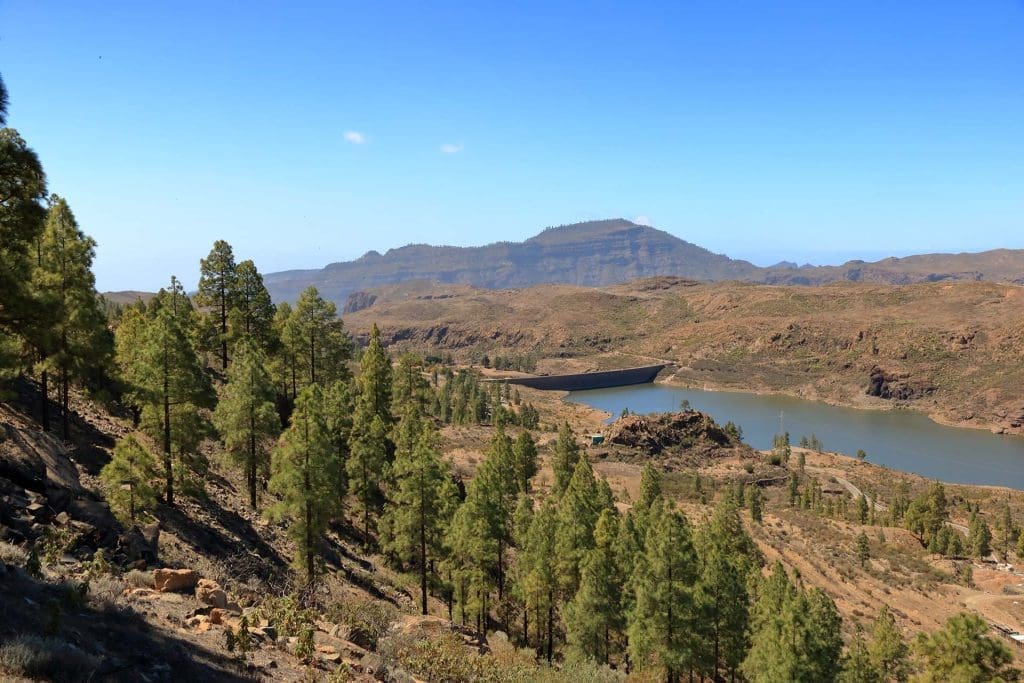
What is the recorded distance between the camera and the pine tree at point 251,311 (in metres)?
42.6

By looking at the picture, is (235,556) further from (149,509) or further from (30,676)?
(30,676)

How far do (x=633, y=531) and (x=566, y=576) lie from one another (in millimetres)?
5250

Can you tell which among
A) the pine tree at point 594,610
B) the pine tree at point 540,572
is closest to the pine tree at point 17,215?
the pine tree at point 540,572

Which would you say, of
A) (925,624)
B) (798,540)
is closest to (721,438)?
(798,540)

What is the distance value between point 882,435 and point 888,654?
138m

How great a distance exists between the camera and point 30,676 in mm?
7219

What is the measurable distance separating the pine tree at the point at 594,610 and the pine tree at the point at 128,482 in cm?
1692

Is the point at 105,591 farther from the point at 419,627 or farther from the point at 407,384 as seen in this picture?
the point at 407,384

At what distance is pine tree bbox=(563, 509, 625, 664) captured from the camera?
87.4 ft

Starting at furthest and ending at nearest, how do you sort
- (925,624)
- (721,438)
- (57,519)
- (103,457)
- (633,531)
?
(721,438), (925,624), (633,531), (103,457), (57,519)

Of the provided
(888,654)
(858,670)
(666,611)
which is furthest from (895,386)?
(666,611)

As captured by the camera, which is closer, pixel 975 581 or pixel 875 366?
pixel 975 581

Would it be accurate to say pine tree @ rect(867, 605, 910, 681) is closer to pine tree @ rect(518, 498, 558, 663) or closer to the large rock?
pine tree @ rect(518, 498, 558, 663)

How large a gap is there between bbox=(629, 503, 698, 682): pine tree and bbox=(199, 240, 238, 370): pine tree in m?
31.2
